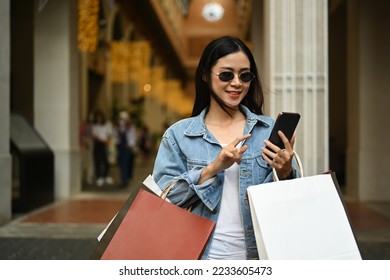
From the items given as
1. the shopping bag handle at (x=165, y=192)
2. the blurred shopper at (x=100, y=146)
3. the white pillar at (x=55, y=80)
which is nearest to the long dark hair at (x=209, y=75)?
the shopping bag handle at (x=165, y=192)

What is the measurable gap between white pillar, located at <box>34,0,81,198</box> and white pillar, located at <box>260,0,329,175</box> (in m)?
5.35

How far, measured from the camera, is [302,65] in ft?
26.1

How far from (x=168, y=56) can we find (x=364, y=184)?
113 ft

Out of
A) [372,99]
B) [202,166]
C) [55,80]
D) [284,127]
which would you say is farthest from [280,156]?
[55,80]

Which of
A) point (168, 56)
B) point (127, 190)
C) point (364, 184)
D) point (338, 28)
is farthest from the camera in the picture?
point (168, 56)

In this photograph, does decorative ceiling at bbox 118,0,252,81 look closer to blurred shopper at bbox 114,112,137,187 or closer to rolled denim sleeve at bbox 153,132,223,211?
blurred shopper at bbox 114,112,137,187

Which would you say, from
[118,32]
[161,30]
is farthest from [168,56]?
[118,32]

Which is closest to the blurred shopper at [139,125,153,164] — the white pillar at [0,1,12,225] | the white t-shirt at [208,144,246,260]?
the white pillar at [0,1,12,225]

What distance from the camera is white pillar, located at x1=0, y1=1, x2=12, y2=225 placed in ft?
27.4

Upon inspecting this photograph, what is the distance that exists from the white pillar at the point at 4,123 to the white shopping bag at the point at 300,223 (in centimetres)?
710

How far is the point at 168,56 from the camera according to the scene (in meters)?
44.2

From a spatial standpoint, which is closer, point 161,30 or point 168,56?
point 161,30

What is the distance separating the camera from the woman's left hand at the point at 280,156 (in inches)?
80.5
